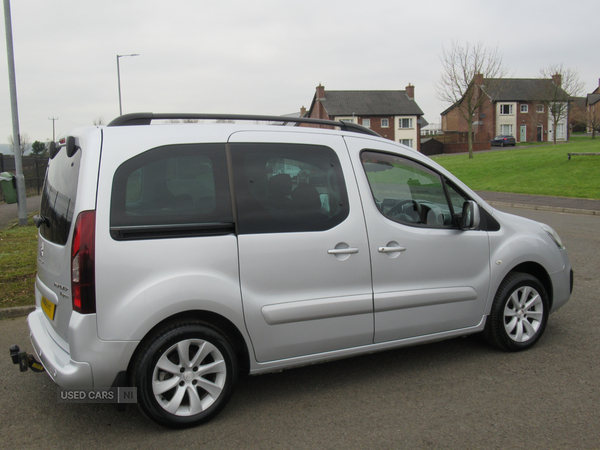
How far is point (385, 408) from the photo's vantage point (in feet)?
11.6

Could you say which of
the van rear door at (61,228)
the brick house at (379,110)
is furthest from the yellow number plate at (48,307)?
the brick house at (379,110)

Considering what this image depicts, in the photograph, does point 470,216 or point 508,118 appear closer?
point 470,216

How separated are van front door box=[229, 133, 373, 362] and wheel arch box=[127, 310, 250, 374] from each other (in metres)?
0.10

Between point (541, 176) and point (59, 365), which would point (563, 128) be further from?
point (59, 365)

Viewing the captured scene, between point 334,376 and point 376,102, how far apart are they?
71.5 m

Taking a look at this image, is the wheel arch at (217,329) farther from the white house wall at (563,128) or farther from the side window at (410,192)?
the white house wall at (563,128)

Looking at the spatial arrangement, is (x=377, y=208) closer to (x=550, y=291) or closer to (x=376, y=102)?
(x=550, y=291)

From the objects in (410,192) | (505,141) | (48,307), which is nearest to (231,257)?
(48,307)

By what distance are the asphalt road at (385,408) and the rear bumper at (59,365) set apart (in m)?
0.40

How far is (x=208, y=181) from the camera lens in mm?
3441

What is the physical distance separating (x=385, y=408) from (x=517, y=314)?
1.65m

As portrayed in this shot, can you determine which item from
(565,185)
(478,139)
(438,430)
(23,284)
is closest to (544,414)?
(438,430)

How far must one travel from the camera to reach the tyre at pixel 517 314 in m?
4.43

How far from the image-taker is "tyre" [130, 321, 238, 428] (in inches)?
125
